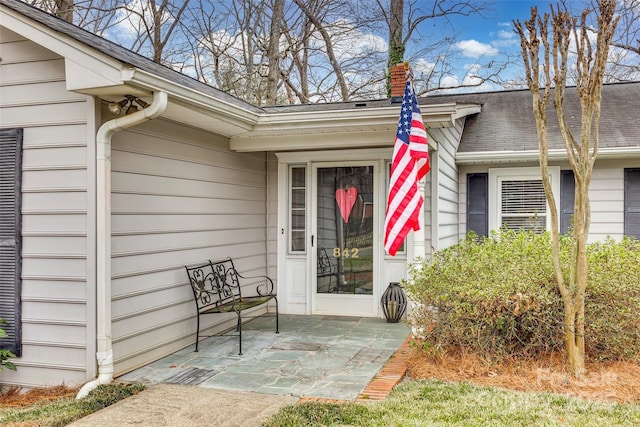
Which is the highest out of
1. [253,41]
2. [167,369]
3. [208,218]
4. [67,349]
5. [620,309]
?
[253,41]

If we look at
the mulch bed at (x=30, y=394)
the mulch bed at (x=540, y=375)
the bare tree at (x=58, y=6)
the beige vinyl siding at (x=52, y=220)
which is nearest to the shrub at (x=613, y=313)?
the mulch bed at (x=540, y=375)

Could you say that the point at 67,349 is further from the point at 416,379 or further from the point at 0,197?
the point at 416,379

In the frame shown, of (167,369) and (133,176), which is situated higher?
(133,176)

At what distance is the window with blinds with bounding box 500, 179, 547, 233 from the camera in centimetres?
770

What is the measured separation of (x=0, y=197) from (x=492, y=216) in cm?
633

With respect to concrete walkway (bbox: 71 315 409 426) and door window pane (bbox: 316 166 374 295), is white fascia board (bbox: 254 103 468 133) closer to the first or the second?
door window pane (bbox: 316 166 374 295)

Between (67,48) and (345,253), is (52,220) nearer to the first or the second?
(67,48)

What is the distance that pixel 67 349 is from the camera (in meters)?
4.10

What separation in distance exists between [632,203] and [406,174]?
4259 mm

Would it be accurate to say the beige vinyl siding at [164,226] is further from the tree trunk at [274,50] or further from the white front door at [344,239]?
the tree trunk at [274,50]

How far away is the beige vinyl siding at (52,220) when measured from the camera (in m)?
4.08

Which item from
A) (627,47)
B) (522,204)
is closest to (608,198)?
(522,204)

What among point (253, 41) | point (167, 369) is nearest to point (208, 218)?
point (167, 369)

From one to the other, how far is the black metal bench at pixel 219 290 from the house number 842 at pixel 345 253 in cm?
115
